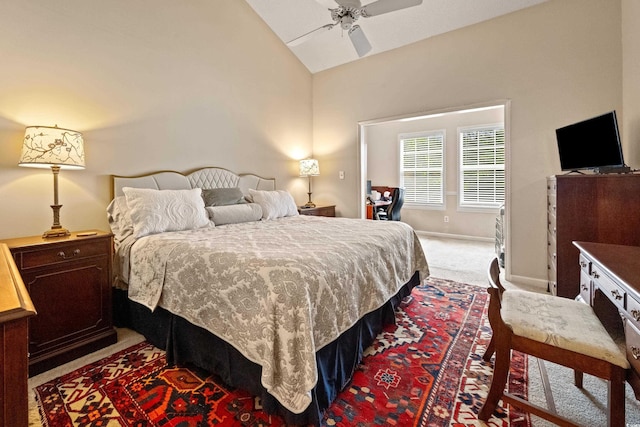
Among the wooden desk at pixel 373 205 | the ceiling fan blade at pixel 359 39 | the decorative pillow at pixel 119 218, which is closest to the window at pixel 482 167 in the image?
the wooden desk at pixel 373 205

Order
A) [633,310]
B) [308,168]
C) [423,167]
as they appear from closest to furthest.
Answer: [633,310], [308,168], [423,167]

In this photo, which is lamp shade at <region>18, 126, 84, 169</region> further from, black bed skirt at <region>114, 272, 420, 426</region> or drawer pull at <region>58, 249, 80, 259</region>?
black bed skirt at <region>114, 272, 420, 426</region>

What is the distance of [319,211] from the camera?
14.4 feet

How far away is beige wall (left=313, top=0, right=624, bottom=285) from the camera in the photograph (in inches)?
112

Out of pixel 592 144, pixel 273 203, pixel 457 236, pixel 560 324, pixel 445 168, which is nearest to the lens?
pixel 560 324

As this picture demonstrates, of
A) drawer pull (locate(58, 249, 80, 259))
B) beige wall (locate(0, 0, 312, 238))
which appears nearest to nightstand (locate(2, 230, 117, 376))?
drawer pull (locate(58, 249, 80, 259))

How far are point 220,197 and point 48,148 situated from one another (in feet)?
4.70

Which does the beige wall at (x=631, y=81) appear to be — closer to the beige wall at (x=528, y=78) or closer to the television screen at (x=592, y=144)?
the beige wall at (x=528, y=78)

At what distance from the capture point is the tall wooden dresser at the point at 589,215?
2.01m

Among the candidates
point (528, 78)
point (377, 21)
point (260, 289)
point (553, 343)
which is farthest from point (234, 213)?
point (528, 78)

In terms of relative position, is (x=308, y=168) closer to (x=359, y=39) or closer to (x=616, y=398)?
(x=359, y=39)

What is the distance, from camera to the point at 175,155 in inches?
123

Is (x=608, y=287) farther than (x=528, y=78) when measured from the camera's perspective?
No

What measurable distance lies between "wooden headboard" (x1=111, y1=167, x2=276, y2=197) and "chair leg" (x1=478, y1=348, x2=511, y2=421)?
302 cm
